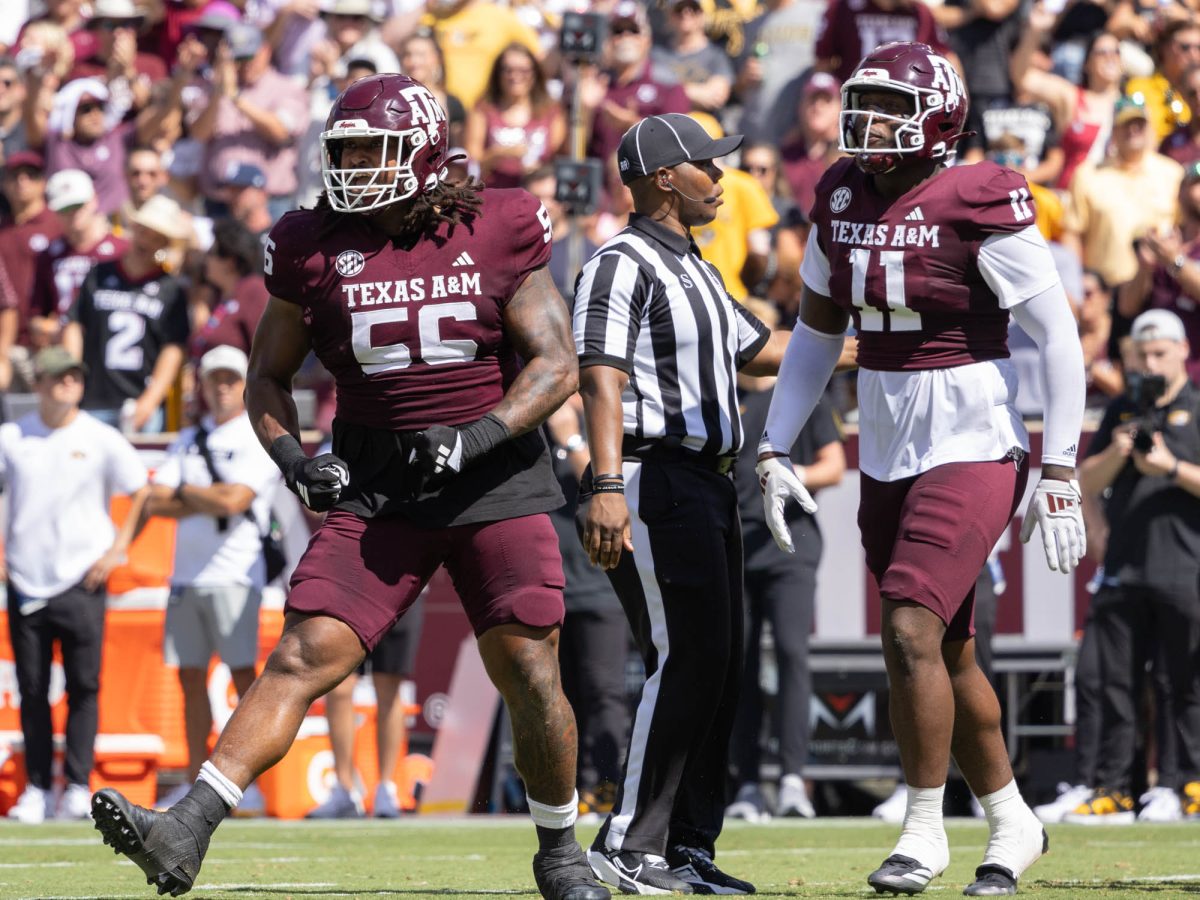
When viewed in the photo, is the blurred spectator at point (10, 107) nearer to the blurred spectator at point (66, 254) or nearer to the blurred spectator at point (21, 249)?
the blurred spectator at point (21, 249)

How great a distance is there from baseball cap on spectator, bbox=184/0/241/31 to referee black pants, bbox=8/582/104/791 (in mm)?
6412

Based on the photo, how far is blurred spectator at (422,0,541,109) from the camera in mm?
14727

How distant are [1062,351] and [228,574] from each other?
5926 millimetres


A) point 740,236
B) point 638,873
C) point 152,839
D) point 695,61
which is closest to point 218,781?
point 152,839

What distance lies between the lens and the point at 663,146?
663cm

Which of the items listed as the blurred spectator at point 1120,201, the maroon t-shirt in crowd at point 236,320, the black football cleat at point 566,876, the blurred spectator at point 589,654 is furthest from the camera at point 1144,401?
the black football cleat at point 566,876

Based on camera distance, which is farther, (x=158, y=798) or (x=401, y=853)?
(x=158, y=798)

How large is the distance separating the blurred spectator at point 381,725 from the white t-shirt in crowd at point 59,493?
4.94ft

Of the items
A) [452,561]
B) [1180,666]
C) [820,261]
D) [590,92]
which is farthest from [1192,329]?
[452,561]

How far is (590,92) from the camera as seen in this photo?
14305 mm

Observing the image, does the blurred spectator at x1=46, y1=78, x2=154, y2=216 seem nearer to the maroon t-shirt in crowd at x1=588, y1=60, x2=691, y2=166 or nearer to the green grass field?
the maroon t-shirt in crowd at x1=588, y1=60, x2=691, y2=166

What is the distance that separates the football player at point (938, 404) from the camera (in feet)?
19.0

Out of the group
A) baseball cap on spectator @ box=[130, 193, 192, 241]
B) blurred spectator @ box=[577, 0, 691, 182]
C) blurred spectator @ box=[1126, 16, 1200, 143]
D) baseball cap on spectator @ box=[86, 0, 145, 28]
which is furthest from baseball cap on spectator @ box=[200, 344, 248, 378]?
baseball cap on spectator @ box=[86, 0, 145, 28]

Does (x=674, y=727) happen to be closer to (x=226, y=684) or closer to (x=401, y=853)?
(x=401, y=853)
